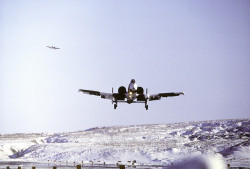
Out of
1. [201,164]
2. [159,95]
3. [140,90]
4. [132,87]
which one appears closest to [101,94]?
[140,90]

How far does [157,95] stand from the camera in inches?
1740

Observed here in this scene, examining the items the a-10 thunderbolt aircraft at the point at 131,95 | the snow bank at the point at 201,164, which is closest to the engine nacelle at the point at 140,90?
the a-10 thunderbolt aircraft at the point at 131,95

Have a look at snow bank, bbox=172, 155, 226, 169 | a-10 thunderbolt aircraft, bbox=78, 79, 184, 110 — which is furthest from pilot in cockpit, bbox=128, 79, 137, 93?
snow bank, bbox=172, 155, 226, 169

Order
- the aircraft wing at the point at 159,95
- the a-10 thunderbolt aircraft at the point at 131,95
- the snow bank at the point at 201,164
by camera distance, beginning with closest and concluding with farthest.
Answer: the snow bank at the point at 201,164 → the a-10 thunderbolt aircraft at the point at 131,95 → the aircraft wing at the point at 159,95

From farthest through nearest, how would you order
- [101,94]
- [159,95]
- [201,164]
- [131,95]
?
[159,95]
[101,94]
[131,95]
[201,164]

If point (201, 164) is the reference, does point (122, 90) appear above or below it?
above

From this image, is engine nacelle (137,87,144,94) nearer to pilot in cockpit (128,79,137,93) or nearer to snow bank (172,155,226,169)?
pilot in cockpit (128,79,137,93)

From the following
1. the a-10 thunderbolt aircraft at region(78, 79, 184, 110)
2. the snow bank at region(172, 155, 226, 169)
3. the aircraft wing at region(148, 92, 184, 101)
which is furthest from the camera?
the aircraft wing at region(148, 92, 184, 101)

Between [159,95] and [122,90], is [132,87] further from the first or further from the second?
[159,95]

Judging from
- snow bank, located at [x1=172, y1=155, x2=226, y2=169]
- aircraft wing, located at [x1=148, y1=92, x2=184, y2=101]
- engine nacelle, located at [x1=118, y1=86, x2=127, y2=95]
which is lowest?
snow bank, located at [x1=172, y1=155, x2=226, y2=169]

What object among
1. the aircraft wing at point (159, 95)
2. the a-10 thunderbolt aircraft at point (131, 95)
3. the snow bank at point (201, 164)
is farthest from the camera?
the aircraft wing at point (159, 95)

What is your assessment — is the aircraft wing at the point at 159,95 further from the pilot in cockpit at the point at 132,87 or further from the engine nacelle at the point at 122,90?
the pilot in cockpit at the point at 132,87

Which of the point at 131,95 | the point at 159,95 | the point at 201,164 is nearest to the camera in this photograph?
the point at 201,164

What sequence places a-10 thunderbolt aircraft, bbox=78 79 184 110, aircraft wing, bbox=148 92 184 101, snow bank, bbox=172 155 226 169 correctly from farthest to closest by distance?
aircraft wing, bbox=148 92 184 101
a-10 thunderbolt aircraft, bbox=78 79 184 110
snow bank, bbox=172 155 226 169
